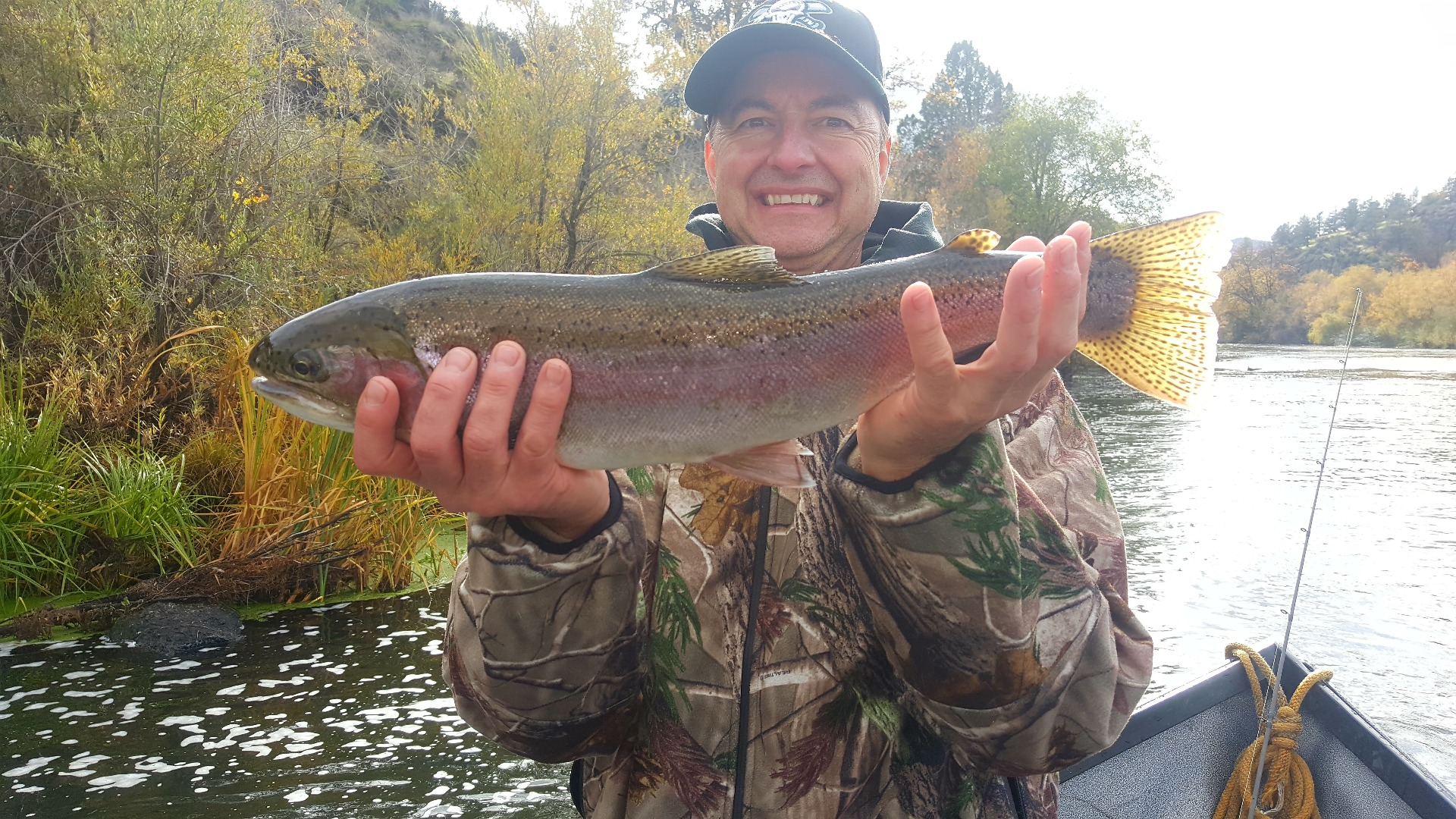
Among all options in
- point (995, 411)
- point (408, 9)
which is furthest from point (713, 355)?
point (408, 9)

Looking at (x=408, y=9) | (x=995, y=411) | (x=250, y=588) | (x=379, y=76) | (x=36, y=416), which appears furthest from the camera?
(x=408, y=9)

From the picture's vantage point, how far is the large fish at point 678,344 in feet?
7.13

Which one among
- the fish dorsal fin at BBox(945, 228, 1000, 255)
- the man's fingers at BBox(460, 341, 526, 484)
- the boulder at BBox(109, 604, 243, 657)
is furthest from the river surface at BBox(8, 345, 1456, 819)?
the man's fingers at BBox(460, 341, 526, 484)

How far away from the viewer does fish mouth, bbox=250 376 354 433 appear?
224cm

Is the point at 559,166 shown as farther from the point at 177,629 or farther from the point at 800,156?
the point at 800,156

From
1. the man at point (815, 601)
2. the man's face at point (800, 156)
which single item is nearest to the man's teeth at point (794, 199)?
the man's face at point (800, 156)

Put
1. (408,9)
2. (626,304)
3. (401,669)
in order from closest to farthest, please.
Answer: (626,304) → (401,669) → (408,9)

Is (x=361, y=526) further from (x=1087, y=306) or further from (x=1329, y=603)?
(x=1329, y=603)

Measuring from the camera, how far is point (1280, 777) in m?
4.52

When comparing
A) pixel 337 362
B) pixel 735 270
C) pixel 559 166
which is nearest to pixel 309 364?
pixel 337 362

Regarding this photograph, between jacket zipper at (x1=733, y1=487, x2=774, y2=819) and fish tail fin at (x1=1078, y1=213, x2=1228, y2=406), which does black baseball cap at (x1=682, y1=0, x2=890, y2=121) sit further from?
jacket zipper at (x1=733, y1=487, x2=774, y2=819)

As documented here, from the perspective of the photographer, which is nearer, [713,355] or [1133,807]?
[713,355]

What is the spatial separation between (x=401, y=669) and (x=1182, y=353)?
668cm

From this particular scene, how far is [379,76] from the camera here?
81.1 feet
